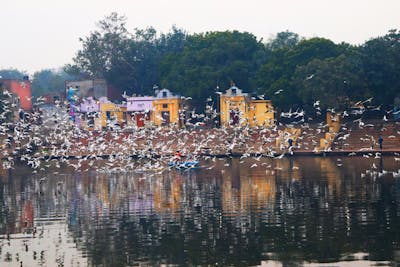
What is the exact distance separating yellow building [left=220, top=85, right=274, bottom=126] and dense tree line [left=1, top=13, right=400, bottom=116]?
1.26m

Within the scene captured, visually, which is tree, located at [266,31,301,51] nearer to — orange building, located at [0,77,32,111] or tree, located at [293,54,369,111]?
orange building, located at [0,77,32,111]

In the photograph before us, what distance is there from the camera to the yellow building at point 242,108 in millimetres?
75500

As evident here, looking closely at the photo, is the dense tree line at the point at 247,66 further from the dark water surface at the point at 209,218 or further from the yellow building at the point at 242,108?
the dark water surface at the point at 209,218

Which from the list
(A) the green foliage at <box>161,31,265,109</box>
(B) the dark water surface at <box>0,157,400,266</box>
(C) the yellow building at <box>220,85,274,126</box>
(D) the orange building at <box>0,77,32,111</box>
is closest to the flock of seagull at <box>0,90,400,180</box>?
(C) the yellow building at <box>220,85,274,126</box>

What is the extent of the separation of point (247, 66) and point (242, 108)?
441 cm

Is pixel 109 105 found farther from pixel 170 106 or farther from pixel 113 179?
pixel 113 179

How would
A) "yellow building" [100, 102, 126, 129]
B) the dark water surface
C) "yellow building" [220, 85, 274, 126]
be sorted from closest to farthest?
1. the dark water surface
2. "yellow building" [220, 85, 274, 126]
3. "yellow building" [100, 102, 126, 129]

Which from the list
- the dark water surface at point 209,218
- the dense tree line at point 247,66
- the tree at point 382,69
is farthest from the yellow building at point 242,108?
the dark water surface at point 209,218

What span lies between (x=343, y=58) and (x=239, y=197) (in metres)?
31.7

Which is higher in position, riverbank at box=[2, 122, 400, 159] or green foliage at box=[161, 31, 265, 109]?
green foliage at box=[161, 31, 265, 109]

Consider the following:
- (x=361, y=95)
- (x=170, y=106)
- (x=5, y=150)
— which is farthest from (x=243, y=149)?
(x=5, y=150)

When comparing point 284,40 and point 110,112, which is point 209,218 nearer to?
point 110,112

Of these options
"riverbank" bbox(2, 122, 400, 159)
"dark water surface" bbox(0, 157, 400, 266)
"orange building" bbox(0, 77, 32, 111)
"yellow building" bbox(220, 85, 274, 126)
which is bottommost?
"dark water surface" bbox(0, 157, 400, 266)

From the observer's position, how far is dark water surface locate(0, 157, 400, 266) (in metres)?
26.0
